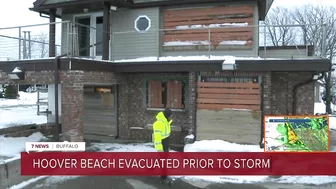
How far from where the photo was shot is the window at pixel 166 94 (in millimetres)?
13148

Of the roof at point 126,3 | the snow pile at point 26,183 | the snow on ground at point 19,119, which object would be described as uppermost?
the roof at point 126,3

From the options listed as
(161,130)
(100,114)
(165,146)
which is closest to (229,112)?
(165,146)

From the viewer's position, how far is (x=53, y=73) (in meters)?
10.4

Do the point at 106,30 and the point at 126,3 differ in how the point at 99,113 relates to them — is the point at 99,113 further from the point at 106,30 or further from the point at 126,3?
the point at 126,3

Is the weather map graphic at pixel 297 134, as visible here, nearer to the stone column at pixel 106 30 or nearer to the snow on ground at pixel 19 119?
the stone column at pixel 106 30

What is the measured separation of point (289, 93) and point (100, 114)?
25.3 feet

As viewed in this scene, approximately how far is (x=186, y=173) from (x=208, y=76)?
3.99 m

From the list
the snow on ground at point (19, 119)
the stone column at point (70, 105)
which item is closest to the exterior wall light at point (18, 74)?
the stone column at point (70, 105)

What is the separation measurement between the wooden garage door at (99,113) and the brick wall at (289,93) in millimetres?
6522

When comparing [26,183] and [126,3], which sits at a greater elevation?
[126,3]

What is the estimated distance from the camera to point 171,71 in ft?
39.8

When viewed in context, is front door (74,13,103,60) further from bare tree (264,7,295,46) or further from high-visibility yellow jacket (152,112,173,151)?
bare tree (264,7,295,46)

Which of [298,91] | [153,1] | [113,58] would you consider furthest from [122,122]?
[298,91]

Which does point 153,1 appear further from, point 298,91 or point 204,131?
point 298,91
